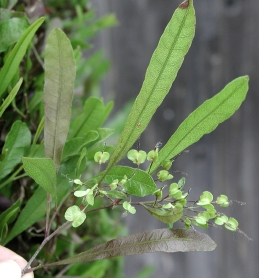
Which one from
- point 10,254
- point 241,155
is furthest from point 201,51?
point 10,254

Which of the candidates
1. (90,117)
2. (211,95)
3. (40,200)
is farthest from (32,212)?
(211,95)

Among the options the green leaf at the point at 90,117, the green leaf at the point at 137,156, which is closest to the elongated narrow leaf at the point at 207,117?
the green leaf at the point at 137,156

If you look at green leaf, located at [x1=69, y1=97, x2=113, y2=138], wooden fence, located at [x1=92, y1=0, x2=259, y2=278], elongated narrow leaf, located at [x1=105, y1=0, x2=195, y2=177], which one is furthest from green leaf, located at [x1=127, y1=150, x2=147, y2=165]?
wooden fence, located at [x1=92, y1=0, x2=259, y2=278]

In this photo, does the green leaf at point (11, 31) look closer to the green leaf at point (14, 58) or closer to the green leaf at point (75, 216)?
the green leaf at point (14, 58)

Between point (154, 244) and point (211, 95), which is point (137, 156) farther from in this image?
point (211, 95)

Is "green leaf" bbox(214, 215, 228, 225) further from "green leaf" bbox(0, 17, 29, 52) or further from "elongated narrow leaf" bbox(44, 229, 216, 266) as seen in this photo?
"green leaf" bbox(0, 17, 29, 52)
